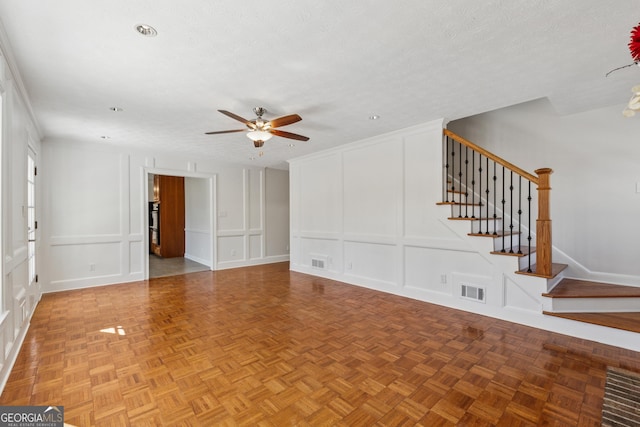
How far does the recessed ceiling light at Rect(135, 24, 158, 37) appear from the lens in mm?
1878

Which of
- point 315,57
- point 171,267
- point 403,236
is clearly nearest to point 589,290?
point 403,236

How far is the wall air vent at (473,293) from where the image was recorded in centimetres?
352

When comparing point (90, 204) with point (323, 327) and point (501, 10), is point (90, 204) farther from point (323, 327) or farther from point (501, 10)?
point (501, 10)

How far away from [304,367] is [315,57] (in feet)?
7.93

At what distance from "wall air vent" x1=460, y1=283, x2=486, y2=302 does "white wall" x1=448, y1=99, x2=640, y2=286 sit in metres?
1.39

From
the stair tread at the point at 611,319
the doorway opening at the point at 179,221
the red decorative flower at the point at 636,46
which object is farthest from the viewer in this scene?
the doorway opening at the point at 179,221

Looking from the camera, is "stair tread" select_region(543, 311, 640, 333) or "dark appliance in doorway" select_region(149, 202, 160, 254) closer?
"stair tread" select_region(543, 311, 640, 333)

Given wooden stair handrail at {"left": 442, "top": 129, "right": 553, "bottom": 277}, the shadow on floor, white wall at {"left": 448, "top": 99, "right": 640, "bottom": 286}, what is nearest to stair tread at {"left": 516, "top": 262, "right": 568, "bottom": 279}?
wooden stair handrail at {"left": 442, "top": 129, "right": 553, "bottom": 277}

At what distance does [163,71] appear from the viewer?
2.45 meters

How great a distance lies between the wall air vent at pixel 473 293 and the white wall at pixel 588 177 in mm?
1390

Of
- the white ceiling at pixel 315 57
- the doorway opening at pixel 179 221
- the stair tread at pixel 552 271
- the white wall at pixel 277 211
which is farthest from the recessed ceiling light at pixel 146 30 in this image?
the doorway opening at pixel 179 221

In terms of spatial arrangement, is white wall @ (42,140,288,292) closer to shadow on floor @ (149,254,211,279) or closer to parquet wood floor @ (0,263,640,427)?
shadow on floor @ (149,254,211,279)

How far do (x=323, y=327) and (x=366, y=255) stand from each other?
1931 mm

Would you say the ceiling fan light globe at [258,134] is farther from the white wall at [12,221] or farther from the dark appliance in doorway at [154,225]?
the dark appliance in doorway at [154,225]
